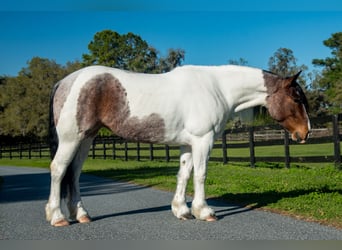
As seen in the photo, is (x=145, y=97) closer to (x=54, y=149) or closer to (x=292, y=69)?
(x=54, y=149)

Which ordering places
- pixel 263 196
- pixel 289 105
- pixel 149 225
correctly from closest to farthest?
pixel 149 225 → pixel 289 105 → pixel 263 196

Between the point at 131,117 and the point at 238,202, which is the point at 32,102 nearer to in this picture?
the point at 238,202

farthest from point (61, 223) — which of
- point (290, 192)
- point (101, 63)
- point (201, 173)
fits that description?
point (101, 63)

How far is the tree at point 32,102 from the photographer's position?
159ft

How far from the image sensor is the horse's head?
20.0 feet

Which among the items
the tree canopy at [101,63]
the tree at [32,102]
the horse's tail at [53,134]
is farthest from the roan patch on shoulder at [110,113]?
the tree at [32,102]

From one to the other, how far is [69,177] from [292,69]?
222 feet

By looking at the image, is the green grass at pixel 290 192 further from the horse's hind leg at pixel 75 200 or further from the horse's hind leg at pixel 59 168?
the horse's hind leg at pixel 59 168

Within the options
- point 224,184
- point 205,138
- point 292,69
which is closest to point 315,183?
point 224,184

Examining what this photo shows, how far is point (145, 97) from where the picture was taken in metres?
5.53

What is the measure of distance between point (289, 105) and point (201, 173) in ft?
5.51

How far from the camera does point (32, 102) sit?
49.2 meters

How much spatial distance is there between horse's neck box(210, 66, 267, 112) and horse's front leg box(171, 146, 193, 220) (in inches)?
37.2

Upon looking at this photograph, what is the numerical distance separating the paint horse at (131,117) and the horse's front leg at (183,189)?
0.01 metres
